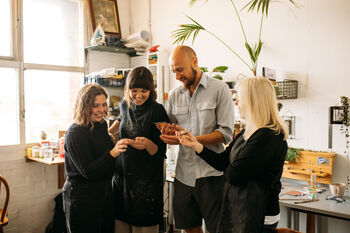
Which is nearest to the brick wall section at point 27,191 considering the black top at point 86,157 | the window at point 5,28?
the window at point 5,28

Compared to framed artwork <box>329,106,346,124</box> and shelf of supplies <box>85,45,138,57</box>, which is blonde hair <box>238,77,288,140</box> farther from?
shelf of supplies <box>85,45,138,57</box>

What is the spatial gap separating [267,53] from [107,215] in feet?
7.48

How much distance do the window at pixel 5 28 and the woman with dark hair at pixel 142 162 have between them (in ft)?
7.94

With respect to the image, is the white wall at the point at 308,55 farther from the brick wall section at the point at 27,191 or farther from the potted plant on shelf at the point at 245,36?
the brick wall section at the point at 27,191

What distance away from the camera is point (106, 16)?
4641 mm

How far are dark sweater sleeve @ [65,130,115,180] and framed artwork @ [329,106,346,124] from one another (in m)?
2.01

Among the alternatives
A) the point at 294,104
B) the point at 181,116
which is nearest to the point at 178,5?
the point at 294,104

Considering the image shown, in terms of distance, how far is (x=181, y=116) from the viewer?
2.19m

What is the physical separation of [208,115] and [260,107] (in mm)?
494

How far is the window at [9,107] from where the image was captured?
12.2ft

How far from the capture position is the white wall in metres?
2.89

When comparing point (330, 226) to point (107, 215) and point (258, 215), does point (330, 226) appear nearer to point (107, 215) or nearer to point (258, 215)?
point (258, 215)

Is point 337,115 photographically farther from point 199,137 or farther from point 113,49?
point 113,49

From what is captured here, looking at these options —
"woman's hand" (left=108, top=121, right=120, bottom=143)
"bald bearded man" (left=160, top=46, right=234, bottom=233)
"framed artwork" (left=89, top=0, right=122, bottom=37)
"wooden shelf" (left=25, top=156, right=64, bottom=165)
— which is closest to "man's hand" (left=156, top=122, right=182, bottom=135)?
"bald bearded man" (left=160, top=46, right=234, bottom=233)
